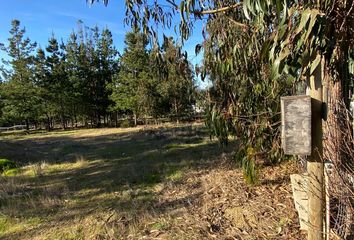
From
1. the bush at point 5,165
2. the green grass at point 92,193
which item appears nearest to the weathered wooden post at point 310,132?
the green grass at point 92,193

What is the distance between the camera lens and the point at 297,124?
6.94 ft

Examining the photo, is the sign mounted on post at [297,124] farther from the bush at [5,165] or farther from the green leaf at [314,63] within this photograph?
the bush at [5,165]

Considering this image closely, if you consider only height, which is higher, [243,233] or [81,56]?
[81,56]

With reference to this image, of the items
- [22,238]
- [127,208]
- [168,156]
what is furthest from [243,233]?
[168,156]

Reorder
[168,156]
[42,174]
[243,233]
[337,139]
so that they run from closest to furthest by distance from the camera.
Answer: [337,139] → [243,233] → [42,174] → [168,156]

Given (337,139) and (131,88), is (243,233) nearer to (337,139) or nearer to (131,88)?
(337,139)

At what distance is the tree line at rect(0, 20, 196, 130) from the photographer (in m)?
26.6

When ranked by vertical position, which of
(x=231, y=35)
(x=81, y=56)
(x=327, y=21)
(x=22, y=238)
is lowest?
(x=22, y=238)

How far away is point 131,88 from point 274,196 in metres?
23.3

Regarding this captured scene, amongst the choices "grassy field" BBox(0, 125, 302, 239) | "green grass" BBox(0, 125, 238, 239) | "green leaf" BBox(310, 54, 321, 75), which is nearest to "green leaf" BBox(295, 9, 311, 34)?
"green leaf" BBox(310, 54, 321, 75)

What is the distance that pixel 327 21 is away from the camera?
2090mm

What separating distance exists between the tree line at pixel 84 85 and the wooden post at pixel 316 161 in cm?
2295

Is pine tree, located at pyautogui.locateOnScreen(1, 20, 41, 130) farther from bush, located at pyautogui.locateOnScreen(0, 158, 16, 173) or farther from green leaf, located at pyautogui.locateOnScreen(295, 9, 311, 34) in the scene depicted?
green leaf, located at pyautogui.locateOnScreen(295, 9, 311, 34)

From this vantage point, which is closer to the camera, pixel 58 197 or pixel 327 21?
pixel 327 21
